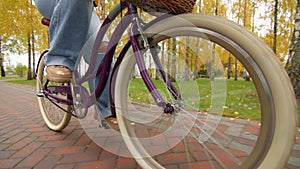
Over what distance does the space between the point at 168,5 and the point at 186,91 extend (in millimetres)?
422

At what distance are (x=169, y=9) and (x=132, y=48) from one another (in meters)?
0.27

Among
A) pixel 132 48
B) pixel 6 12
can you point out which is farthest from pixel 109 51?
pixel 6 12

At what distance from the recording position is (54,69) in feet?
4.28

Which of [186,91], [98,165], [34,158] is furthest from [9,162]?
[186,91]

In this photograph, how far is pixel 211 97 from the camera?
964 mm

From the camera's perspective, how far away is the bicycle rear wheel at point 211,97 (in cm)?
62

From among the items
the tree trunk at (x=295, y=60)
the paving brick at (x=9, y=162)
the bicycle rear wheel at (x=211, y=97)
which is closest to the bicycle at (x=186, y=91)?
the bicycle rear wheel at (x=211, y=97)

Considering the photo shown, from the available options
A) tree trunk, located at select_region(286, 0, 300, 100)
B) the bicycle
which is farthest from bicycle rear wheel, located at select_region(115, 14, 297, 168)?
tree trunk, located at select_region(286, 0, 300, 100)

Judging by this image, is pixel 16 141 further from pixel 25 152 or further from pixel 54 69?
pixel 54 69

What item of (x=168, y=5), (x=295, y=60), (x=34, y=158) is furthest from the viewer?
Answer: (x=295, y=60)

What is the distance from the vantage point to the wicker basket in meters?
0.86

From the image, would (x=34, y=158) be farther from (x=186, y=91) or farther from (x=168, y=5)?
(x=168, y=5)

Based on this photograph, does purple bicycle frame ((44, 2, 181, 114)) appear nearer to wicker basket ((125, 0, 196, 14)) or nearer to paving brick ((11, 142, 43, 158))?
wicker basket ((125, 0, 196, 14))

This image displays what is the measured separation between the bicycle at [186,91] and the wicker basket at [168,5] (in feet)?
0.12
